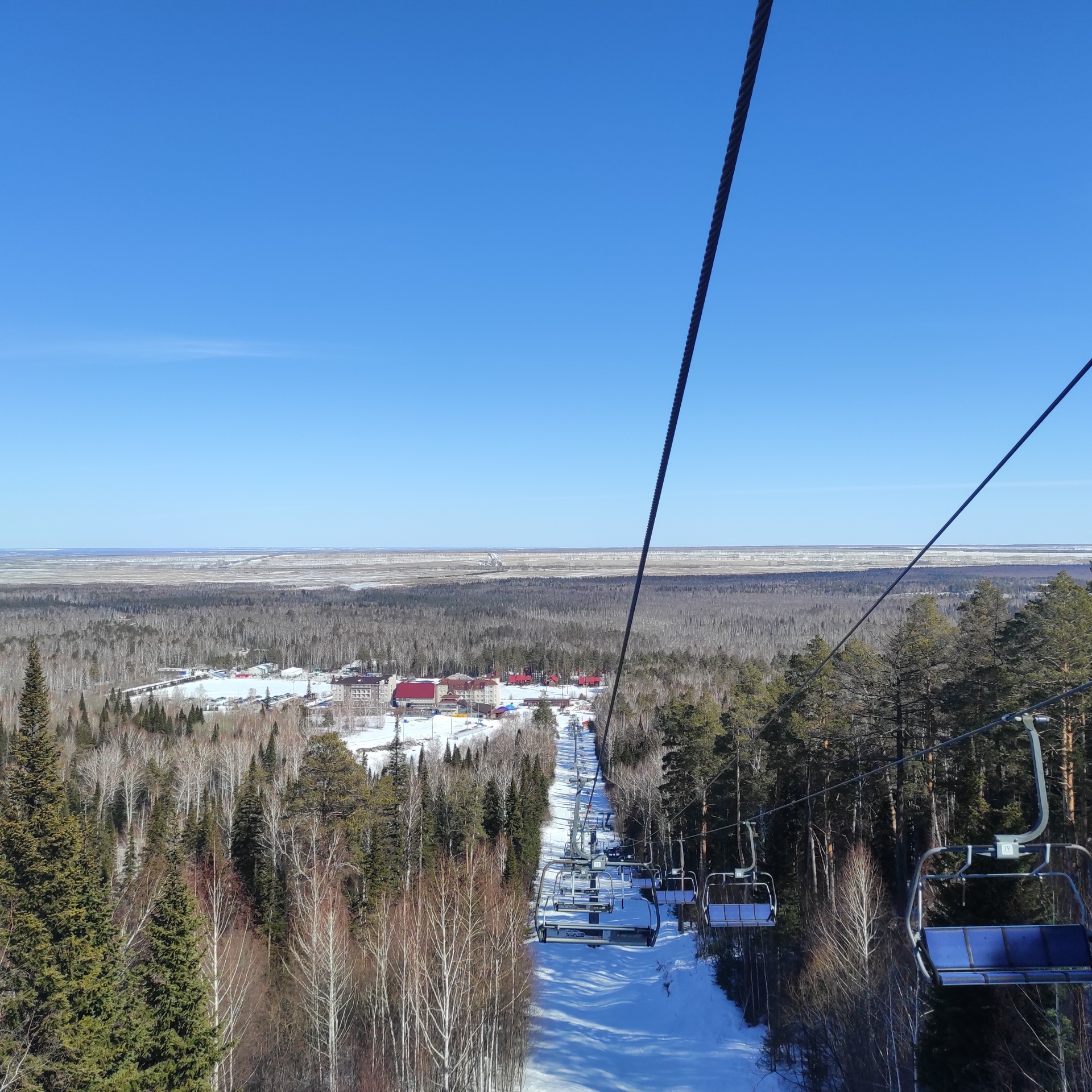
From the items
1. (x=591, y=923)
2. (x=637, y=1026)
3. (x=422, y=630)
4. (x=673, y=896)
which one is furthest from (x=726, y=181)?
(x=422, y=630)

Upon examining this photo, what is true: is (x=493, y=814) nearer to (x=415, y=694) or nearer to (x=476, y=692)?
(x=415, y=694)

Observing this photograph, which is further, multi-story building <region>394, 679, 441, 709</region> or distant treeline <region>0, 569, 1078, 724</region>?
distant treeline <region>0, 569, 1078, 724</region>

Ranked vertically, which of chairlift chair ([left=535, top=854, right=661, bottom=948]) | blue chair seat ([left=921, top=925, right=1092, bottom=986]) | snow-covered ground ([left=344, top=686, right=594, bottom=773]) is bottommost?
snow-covered ground ([left=344, top=686, right=594, bottom=773])

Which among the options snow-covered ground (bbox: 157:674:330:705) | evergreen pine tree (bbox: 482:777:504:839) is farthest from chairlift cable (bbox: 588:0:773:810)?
snow-covered ground (bbox: 157:674:330:705)

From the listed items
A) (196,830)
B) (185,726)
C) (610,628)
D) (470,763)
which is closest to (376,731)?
(185,726)

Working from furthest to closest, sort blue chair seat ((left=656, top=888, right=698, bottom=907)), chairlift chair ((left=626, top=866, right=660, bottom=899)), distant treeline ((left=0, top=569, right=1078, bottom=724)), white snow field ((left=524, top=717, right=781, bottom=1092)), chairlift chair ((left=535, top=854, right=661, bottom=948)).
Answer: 1. distant treeline ((left=0, top=569, right=1078, bottom=724))
2. white snow field ((left=524, top=717, right=781, bottom=1092))
3. blue chair seat ((left=656, top=888, right=698, bottom=907))
4. chairlift chair ((left=626, top=866, right=660, bottom=899))
5. chairlift chair ((left=535, top=854, right=661, bottom=948))

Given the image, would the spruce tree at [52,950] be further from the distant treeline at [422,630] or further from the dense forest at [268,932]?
the distant treeline at [422,630]

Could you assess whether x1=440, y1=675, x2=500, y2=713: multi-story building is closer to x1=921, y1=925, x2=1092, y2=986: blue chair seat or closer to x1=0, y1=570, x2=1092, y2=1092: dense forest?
x1=0, y1=570, x2=1092, y2=1092: dense forest
